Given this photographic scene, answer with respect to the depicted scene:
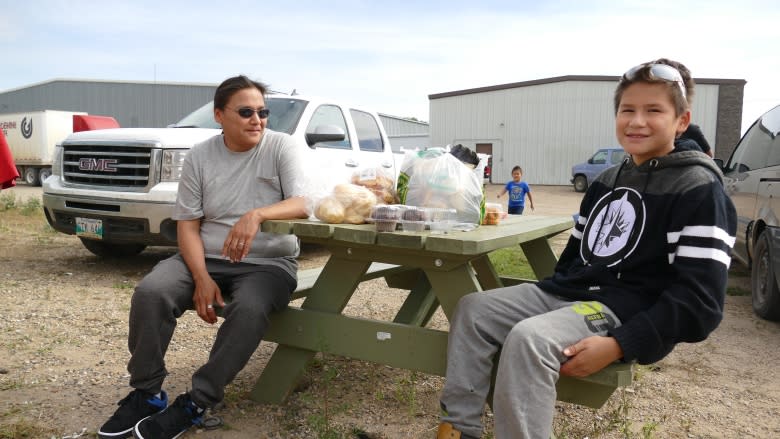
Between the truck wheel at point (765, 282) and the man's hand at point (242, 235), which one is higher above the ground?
the man's hand at point (242, 235)

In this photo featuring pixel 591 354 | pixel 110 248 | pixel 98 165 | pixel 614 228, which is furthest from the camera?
pixel 110 248

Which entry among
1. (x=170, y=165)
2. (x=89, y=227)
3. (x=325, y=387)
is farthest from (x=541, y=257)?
(x=89, y=227)

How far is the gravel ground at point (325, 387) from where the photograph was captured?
291 centimetres

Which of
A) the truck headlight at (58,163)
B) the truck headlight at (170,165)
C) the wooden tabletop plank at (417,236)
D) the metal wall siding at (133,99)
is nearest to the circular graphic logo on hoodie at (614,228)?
the wooden tabletop plank at (417,236)

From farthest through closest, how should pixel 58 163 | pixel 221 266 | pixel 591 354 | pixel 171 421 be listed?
pixel 58 163
pixel 221 266
pixel 171 421
pixel 591 354

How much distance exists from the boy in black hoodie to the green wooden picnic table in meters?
0.17

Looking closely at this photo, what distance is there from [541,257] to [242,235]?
214 cm

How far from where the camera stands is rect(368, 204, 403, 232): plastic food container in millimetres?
2459

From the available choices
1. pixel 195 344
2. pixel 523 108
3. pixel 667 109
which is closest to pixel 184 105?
pixel 523 108

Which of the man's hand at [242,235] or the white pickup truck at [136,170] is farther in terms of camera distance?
the white pickup truck at [136,170]

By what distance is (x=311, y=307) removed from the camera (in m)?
2.99

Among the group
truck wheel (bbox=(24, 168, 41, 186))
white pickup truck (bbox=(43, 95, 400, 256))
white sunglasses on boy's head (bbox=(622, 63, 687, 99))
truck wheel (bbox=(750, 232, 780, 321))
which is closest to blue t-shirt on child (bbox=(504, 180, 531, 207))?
white pickup truck (bbox=(43, 95, 400, 256))

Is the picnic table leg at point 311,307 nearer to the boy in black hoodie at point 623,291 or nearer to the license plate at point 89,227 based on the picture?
the boy in black hoodie at point 623,291

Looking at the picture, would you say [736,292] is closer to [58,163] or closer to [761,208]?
[761,208]
